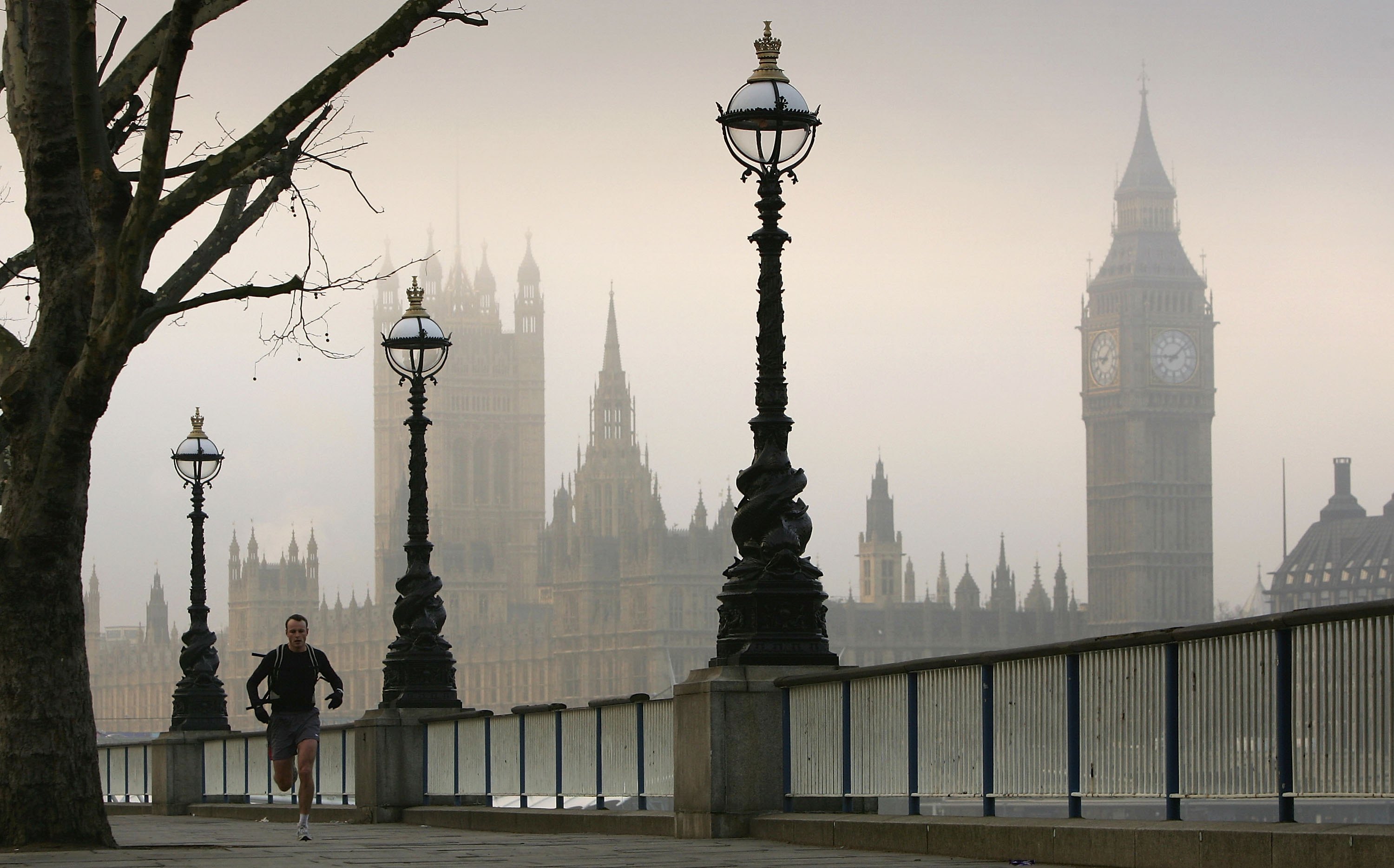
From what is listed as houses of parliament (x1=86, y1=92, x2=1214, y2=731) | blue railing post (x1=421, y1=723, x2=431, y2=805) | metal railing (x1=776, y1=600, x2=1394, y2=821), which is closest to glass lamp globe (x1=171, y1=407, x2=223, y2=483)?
blue railing post (x1=421, y1=723, x2=431, y2=805)

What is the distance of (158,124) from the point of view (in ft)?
39.0

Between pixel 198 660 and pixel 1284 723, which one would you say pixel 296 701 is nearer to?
pixel 1284 723

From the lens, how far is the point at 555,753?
54.9 ft

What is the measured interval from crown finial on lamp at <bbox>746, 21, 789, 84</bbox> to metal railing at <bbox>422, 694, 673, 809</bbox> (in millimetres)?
3670

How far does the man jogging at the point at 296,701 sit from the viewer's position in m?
14.7

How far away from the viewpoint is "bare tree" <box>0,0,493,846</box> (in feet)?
40.8

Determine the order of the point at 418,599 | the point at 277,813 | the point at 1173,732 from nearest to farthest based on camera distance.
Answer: the point at 1173,732, the point at 418,599, the point at 277,813

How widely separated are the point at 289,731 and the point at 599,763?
2091 millimetres

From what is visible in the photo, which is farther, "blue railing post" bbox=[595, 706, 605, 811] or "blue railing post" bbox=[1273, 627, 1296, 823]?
"blue railing post" bbox=[595, 706, 605, 811]

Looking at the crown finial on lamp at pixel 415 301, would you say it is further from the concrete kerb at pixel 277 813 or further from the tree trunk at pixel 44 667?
the tree trunk at pixel 44 667

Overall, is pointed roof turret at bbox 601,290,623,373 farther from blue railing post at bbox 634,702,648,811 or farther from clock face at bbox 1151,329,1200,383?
blue railing post at bbox 634,702,648,811

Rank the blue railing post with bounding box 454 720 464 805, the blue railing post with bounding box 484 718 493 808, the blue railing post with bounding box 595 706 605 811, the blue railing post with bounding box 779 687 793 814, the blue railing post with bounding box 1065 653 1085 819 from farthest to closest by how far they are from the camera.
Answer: the blue railing post with bounding box 454 720 464 805
the blue railing post with bounding box 484 718 493 808
the blue railing post with bounding box 595 706 605 811
the blue railing post with bounding box 779 687 793 814
the blue railing post with bounding box 1065 653 1085 819

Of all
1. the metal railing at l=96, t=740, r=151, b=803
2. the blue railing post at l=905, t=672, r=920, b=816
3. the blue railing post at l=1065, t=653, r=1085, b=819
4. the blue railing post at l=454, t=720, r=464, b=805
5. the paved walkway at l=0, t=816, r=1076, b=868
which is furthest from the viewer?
the metal railing at l=96, t=740, r=151, b=803

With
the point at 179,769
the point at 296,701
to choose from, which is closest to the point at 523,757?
the point at 296,701
